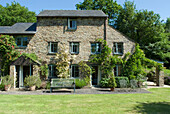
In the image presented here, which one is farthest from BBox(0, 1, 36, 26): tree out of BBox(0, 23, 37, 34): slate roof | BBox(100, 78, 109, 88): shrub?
BBox(100, 78, 109, 88): shrub

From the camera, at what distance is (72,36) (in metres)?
16.8

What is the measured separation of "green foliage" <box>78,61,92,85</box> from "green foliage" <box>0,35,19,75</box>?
23.7ft

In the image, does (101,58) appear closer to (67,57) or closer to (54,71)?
(67,57)

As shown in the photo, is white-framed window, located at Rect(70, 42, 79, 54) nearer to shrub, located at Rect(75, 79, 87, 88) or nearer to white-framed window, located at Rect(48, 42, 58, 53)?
white-framed window, located at Rect(48, 42, 58, 53)

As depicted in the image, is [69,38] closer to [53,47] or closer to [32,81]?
[53,47]

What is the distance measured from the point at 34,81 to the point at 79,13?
9.58 meters

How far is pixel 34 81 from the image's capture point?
47.3ft

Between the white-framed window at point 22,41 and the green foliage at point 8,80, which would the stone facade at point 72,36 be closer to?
the white-framed window at point 22,41

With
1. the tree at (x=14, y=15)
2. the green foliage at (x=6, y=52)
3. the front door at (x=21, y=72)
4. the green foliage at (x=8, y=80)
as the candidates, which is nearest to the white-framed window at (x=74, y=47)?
the front door at (x=21, y=72)

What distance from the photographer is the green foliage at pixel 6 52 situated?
49.9 ft

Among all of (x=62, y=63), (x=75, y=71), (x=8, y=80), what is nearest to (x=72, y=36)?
(x=62, y=63)

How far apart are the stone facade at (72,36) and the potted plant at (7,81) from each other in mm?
3448

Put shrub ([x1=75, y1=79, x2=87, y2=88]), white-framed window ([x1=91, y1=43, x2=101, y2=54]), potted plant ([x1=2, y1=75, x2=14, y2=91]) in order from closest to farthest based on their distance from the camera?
potted plant ([x1=2, y1=75, x2=14, y2=91])
shrub ([x1=75, y1=79, x2=87, y2=88])
white-framed window ([x1=91, y1=43, x2=101, y2=54])

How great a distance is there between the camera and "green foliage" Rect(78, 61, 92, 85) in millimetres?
16234
